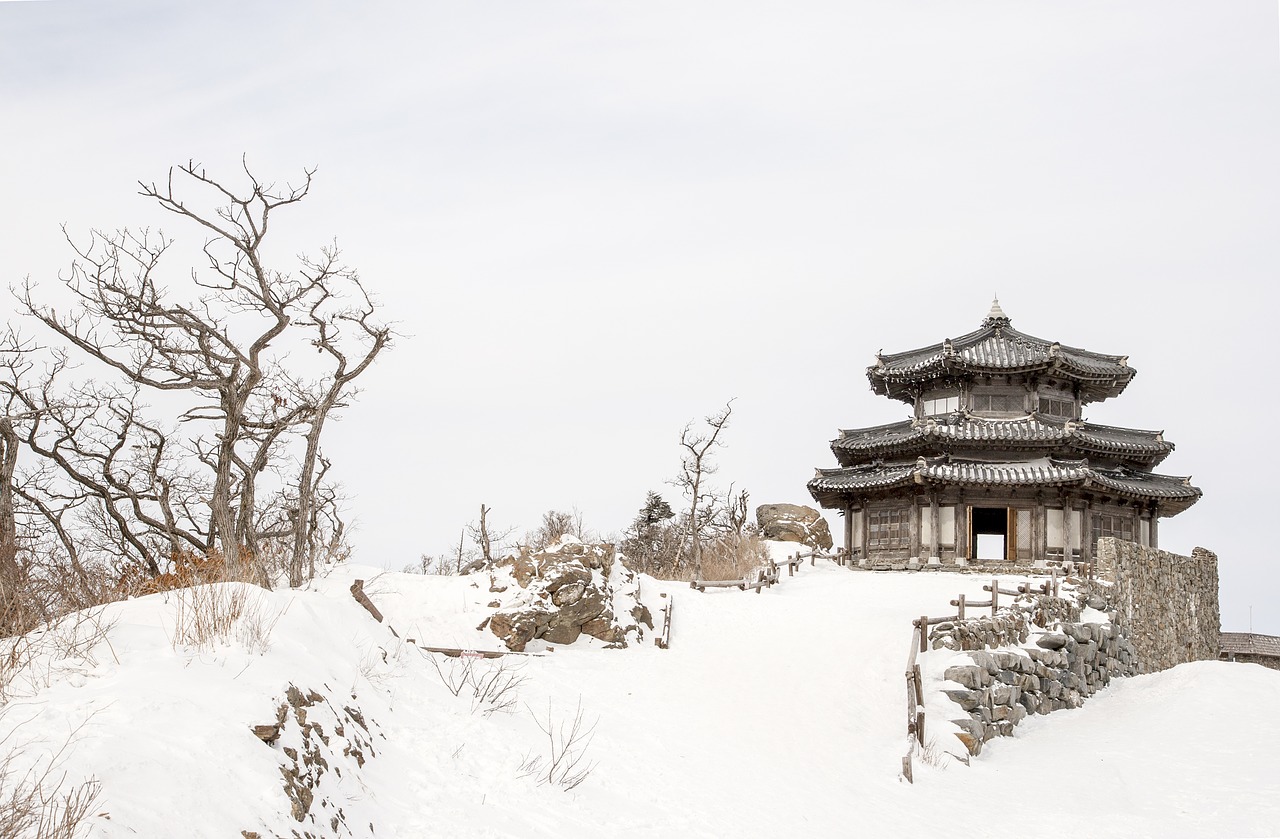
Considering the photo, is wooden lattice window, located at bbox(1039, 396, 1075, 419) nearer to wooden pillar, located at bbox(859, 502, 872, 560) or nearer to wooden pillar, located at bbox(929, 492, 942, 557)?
wooden pillar, located at bbox(929, 492, 942, 557)

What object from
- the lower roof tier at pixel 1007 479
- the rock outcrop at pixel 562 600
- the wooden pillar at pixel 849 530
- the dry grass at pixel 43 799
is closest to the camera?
the dry grass at pixel 43 799

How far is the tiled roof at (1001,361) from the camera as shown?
94.0ft

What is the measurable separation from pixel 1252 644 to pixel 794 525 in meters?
19.4

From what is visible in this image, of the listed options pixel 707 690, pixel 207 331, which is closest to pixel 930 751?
pixel 707 690

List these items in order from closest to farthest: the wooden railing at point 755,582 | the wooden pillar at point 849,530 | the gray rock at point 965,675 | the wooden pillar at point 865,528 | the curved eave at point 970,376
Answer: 1. the gray rock at point 965,675
2. the wooden railing at point 755,582
3. the curved eave at point 970,376
4. the wooden pillar at point 865,528
5. the wooden pillar at point 849,530

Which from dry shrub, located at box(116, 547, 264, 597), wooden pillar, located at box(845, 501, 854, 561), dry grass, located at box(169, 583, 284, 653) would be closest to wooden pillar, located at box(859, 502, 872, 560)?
wooden pillar, located at box(845, 501, 854, 561)

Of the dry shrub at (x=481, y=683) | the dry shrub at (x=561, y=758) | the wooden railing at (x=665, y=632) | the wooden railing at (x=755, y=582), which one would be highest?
the wooden railing at (x=755, y=582)

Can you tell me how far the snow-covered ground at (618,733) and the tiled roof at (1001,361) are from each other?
32.1ft

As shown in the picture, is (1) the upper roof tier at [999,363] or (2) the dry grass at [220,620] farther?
(1) the upper roof tier at [999,363]

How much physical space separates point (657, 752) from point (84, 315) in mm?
11985

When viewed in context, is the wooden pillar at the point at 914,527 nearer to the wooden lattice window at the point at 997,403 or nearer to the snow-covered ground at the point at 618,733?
the wooden lattice window at the point at 997,403

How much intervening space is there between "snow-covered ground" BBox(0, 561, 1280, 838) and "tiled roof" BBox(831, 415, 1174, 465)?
7644 millimetres

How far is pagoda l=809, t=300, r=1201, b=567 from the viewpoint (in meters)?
27.7

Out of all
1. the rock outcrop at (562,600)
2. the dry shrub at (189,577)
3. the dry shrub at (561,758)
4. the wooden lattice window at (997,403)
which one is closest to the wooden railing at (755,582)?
the rock outcrop at (562,600)
